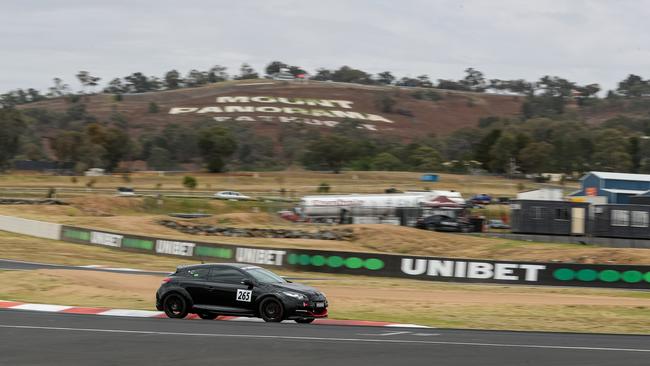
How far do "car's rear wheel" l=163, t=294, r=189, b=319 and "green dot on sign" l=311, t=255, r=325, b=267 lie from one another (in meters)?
16.7

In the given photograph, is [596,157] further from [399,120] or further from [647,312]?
[647,312]

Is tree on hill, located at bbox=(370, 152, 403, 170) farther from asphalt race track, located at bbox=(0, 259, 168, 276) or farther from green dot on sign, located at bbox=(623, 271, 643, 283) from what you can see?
green dot on sign, located at bbox=(623, 271, 643, 283)

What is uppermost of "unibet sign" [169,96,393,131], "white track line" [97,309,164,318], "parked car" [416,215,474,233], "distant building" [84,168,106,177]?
"unibet sign" [169,96,393,131]

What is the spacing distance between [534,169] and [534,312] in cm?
9277

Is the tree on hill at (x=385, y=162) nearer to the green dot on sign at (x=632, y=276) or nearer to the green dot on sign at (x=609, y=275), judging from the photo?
the green dot on sign at (x=609, y=275)

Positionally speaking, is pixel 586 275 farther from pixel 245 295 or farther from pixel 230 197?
pixel 230 197

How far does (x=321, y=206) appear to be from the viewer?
63281mm

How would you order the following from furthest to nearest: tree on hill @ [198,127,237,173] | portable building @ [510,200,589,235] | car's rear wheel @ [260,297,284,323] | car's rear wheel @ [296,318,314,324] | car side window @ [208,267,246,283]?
1. tree on hill @ [198,127,237,173]
2. portable building @ [510,200,589,235]
3. car's rear wheel @ [296,318,314,324]
4. car side window @ [208,267,246,283]
5. car's rear wheel @ [260,297,284,323]

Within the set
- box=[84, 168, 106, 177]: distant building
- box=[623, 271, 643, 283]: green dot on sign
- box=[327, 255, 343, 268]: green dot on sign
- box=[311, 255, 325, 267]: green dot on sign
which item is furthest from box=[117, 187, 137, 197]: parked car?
box=[623, 271, 643, 283]: green dot on sign

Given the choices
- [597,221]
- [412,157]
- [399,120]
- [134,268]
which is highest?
[399,120]

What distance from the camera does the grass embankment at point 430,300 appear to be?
70.1 ft

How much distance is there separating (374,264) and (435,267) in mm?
2616

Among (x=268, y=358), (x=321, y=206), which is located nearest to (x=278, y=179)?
(x=321, y=206)

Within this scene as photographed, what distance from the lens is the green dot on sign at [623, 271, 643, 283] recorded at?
3125 centimetres
